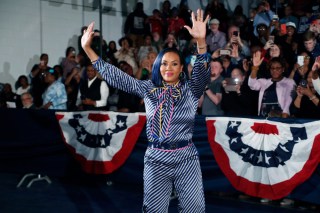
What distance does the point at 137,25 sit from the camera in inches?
556

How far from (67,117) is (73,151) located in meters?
0.56

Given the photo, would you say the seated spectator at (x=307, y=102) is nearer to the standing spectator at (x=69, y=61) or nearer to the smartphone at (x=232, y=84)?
Result: the smartphone at (x=232, y=84)

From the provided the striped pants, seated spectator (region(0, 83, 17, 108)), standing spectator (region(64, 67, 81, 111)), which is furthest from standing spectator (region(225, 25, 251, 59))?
the striped pants

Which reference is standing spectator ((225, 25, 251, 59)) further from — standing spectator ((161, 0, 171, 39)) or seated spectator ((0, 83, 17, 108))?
seated spectator ((0, 83, 17, 108))

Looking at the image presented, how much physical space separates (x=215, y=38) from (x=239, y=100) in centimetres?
432

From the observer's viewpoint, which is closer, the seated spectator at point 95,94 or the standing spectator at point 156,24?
the seated spectator at point 95,94

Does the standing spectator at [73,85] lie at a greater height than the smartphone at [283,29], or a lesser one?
lesser

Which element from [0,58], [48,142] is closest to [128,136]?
[48,142]

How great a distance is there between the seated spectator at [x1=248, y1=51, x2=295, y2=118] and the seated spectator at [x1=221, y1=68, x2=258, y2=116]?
133mm

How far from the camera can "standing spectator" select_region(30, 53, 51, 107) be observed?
11539 millimetres

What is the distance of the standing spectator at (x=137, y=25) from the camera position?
13.9m

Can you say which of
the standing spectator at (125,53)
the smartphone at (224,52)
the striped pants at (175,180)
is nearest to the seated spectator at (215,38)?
the standing spectator at (125,53)

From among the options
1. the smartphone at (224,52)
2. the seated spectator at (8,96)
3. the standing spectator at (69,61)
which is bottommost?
the seated spectator at (8,96)

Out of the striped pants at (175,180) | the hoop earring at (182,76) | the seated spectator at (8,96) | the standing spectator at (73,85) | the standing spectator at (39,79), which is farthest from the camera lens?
the seated spectator at (8,96)
